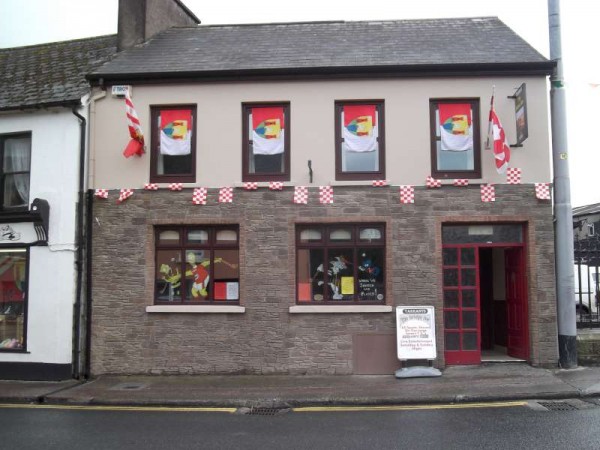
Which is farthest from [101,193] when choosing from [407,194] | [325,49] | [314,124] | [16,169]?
[407,194]

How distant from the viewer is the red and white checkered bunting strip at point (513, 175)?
36.9ft

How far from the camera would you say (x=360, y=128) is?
38.2 ft

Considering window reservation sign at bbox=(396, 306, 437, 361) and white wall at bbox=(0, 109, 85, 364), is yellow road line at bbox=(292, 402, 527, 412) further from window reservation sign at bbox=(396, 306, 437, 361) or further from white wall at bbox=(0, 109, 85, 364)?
white wall at bbox=(0, 109, 85, 364)

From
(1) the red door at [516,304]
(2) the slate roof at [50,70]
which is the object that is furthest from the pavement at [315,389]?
(2) the slate roof at [50,70]

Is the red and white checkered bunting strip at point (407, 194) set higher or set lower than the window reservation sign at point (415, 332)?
higher

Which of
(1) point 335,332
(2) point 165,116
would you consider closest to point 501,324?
(1) point 335,332

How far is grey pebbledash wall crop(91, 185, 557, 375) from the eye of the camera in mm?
11188

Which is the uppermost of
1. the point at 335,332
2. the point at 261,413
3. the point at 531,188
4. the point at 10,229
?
the point at 531,188

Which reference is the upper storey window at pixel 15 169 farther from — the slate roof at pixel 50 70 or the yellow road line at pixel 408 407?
the yellow road line at pixel 408 407

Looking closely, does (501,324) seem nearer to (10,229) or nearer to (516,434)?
(516,434)

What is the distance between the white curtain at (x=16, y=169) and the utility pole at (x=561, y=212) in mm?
10883

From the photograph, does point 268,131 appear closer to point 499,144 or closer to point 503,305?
point 499,144

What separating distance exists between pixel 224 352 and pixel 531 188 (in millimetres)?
6932

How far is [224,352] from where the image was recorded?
37.2 ft
